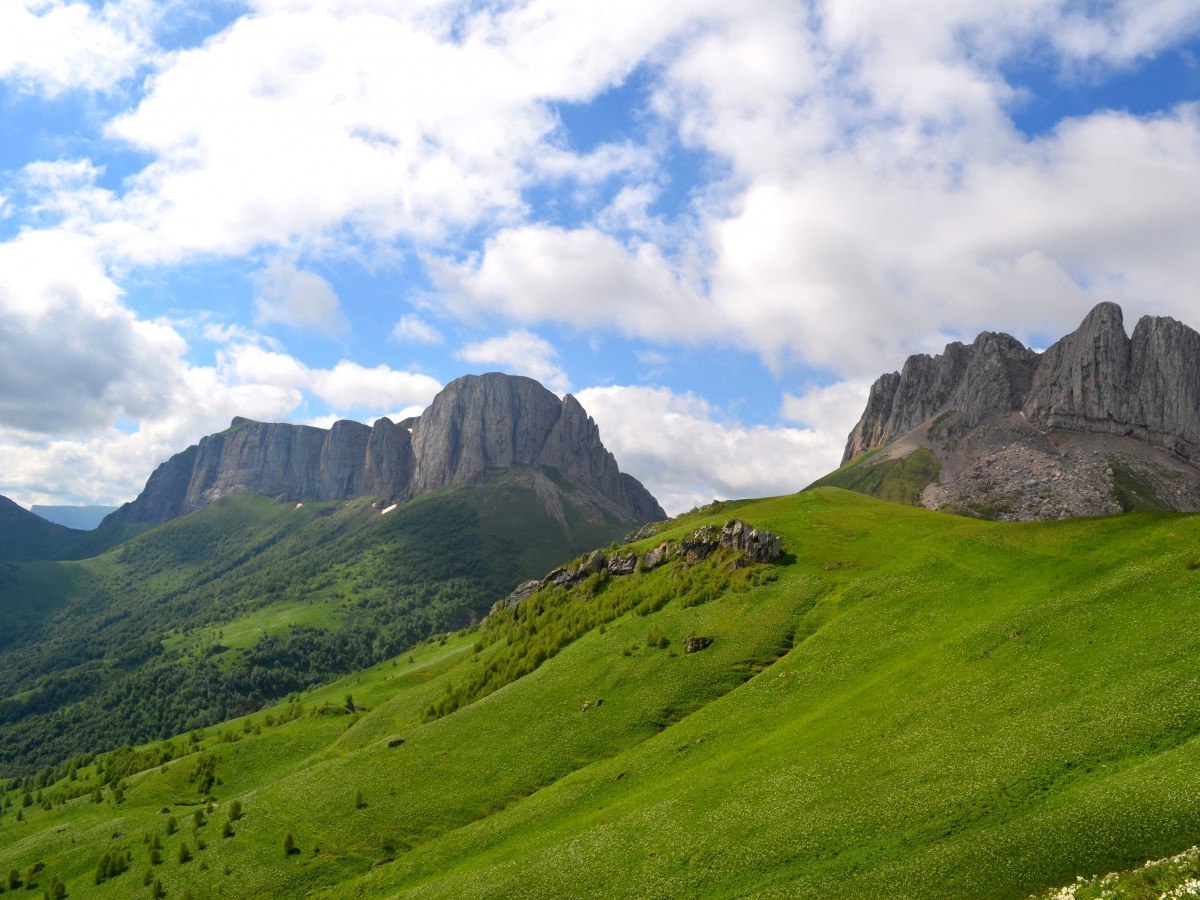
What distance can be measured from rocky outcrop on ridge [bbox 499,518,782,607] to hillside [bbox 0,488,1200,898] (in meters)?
3.11

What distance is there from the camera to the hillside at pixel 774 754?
1499 inches

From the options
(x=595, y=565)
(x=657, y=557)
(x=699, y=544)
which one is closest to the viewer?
(x=699, y=544)

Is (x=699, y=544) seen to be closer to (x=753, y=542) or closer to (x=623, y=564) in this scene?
(x=753, y=542)

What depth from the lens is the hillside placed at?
3806 centimetres

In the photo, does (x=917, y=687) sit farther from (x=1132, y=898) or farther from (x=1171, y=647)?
(x=1132, y=898)

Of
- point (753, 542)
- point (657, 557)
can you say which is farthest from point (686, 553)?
point (753, 542)

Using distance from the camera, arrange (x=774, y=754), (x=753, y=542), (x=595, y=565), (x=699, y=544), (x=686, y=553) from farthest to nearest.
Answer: (x=595, y=565) → (x=686, y=553) → (x=699, y=544) → (x=753, y=542) → (x=774, y=754)

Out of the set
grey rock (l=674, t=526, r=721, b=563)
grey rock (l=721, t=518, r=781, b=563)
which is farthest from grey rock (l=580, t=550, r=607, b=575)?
grey rock (l=721, t=518, r=781, b=563)

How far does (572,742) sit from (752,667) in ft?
70.6

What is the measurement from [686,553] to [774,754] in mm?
65324

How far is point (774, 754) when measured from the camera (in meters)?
54.2

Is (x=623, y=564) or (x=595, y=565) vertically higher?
(x=595, y=565)

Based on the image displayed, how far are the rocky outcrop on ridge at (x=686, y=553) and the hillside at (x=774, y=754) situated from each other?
3.11 m

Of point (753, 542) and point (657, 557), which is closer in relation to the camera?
point (753, 542)
